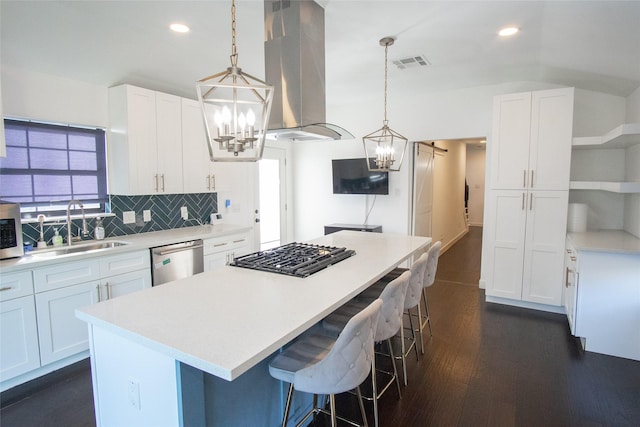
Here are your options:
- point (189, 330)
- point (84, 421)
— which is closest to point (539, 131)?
point (189, 330)

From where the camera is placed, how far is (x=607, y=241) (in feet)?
10.4

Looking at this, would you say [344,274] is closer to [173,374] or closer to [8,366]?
[173,374]

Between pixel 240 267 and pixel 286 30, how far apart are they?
1724 mm

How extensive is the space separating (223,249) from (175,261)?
63 centimetres

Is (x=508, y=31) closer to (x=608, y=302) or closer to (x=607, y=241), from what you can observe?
(x=607, y=241)

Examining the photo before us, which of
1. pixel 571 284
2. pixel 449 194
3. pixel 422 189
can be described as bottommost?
pixel 571 284

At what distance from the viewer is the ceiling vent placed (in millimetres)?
3396

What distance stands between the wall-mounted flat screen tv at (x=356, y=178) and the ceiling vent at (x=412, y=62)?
1.77 m

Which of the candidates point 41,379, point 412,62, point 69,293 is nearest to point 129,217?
point 69,293

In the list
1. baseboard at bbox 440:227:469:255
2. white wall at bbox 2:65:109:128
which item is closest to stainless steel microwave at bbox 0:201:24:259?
white wall at bbox 2:65:109:128

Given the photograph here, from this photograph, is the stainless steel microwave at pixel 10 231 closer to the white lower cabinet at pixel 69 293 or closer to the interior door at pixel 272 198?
the white lower cabinet at pixel 69 293

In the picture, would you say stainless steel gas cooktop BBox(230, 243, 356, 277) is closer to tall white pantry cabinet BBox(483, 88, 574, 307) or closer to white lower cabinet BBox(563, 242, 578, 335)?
white lower cabinet BBox(563, 242, 578, 335)

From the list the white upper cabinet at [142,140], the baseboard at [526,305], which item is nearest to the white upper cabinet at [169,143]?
the white upper cabinet at [142,140]

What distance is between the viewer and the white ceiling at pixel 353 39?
232 cm
